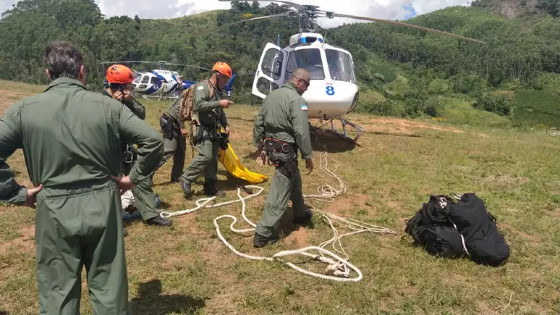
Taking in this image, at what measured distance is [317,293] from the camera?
397cm

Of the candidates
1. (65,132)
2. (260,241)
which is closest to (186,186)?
(260,241)

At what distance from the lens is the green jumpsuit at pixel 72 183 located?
7.62 feet

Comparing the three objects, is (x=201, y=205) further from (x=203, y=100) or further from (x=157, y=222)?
(x=203, y=100)

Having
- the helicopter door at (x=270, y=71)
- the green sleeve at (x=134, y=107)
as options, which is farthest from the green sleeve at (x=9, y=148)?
the helicopter door at (x=270, y=71)

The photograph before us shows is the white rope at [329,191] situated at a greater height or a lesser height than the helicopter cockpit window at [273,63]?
lesser

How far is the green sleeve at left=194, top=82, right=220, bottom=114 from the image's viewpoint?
588 centimetres

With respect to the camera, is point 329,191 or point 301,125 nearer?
point 301,125

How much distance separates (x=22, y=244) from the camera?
476 cm

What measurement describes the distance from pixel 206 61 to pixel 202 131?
69.6m

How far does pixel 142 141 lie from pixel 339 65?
8.38m

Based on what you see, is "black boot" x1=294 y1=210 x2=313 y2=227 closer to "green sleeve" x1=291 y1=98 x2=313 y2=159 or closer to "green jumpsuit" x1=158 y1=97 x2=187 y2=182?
"green sleeve" x1=291 y1=98 x2=313 y2=159

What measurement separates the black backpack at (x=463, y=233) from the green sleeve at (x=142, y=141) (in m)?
3.43

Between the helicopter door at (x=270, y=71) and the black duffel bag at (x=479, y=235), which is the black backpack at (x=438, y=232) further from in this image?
the helicopter door at (x=270, y=71)

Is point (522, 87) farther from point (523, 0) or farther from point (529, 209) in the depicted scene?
point (523, 0)
